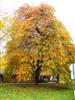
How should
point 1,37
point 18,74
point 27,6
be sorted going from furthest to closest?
point 1,37 → point 27,6 → point 18,74

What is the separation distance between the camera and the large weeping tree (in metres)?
31.0

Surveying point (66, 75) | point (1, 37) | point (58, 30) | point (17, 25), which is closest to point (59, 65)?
point (66, 75)

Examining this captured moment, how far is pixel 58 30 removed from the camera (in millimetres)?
31609

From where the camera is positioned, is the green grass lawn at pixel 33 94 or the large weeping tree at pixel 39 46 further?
the large weeping tree at pixel 39 46

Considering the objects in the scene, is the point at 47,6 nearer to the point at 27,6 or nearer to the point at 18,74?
the point at 27,6

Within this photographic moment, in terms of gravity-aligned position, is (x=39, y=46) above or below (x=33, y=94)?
above

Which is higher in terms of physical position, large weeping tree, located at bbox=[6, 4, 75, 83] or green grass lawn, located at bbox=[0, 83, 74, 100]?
large weeping tree, located at bbox=[6, 4, 75, 83]

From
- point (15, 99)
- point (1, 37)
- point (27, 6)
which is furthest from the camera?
point (1, 37)

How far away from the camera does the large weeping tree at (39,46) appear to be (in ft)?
102

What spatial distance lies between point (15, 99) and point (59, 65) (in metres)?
10.8

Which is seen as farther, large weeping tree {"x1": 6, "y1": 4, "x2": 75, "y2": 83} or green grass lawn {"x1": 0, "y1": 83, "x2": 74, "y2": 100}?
large weeping tree {"x1": 6, "y1": 4, "x2": 75, "y2": 83}

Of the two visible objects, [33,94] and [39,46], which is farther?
[39,46]

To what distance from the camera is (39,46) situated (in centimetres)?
3114

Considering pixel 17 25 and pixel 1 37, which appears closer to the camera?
pixel 17 25
